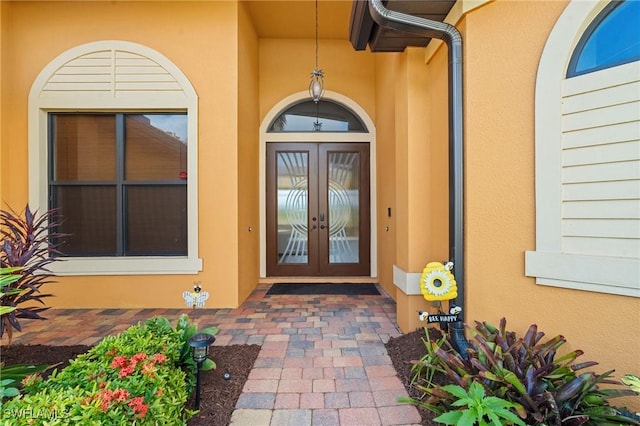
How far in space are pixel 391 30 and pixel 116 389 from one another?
3.13 m

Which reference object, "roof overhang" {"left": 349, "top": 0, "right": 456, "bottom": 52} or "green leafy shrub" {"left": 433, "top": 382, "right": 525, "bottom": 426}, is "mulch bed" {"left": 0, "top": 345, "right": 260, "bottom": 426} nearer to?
"green leafy shrub" {"left": 433, "top": 382, "right": 525, "bottom": 426}

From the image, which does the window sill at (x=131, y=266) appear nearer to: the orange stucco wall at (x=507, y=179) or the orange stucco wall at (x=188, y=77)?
the orange stucco wall at (x=188, y=77)

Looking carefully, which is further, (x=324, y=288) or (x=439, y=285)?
(x=324, y=288)

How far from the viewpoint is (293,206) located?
5.36 metres

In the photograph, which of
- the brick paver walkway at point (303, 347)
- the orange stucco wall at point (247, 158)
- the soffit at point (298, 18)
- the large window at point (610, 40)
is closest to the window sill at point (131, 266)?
the brick paver walkway at point (303, 347)

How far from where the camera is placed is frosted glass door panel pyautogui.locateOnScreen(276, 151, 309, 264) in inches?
210

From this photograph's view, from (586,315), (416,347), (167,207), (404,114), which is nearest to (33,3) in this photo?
(167,207)

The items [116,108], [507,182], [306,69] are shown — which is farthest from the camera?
[306,69]

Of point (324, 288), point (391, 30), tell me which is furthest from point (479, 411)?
point (324, 288)

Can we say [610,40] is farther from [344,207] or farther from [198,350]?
[344,207]

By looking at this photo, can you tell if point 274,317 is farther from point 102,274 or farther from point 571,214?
point 571,214

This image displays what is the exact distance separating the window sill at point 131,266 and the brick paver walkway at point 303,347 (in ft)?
1.59

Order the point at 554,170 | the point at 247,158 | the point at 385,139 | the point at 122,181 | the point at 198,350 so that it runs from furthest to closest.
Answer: the point at 385,139 → the point at 247,158 → the point at 122,181 → the point at 554,170 → the point at 198,350

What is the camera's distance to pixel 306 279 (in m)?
5.28
